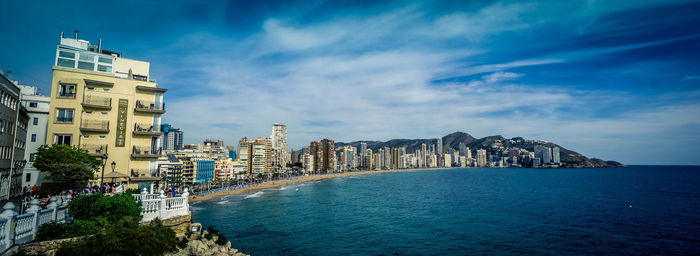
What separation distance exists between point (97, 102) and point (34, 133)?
9.36 meters

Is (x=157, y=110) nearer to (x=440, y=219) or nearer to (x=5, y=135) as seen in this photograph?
(x=5, y=135)

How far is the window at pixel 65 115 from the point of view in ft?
87.7

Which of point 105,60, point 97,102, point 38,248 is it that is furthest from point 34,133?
point 38,248

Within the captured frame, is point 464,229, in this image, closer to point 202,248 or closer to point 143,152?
point 202,248

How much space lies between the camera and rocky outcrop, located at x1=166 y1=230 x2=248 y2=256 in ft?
62.5

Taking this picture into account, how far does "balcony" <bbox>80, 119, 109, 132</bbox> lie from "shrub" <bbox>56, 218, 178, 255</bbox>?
18.1 meters

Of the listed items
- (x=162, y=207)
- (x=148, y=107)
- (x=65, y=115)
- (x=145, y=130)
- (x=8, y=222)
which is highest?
(x=148, y=107)

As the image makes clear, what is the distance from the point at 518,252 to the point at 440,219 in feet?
55.4

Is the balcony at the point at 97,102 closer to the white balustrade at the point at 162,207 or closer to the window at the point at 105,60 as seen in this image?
the window at the point at 105,60

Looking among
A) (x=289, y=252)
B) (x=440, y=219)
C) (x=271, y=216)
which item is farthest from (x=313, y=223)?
(x=440, y=219)

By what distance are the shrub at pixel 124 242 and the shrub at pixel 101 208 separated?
5.60 feet

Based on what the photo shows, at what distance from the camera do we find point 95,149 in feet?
89.5

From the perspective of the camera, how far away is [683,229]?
1489 inches

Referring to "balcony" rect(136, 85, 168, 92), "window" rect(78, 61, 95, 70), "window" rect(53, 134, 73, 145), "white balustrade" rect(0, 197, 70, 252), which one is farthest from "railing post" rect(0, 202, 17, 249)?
"window" rect(78, 61, 95, 70)
